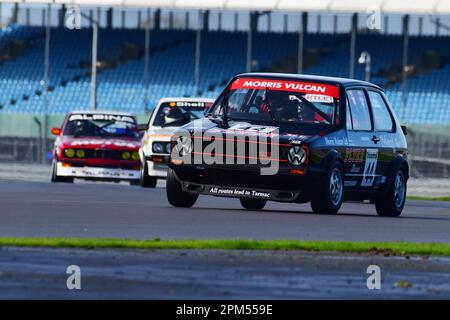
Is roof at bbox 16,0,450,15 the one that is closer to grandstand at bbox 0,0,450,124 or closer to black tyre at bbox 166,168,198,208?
grandstand at bbox 0,0,450,124

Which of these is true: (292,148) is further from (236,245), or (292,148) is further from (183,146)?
(236,245)

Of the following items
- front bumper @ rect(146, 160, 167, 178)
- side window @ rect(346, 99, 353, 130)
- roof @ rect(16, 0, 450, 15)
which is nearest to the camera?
side window @ rect(346, 99, 353, 130)

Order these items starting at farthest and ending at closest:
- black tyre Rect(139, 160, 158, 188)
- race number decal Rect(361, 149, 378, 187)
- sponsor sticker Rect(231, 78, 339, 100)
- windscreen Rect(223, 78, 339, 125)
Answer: black tyre Rect(139, 160, 158, 188) → race number decal Rect(361, 149, 378, 187) → sponsor sticker Rect(231, 78, 339, 100) → windscreen Rect(223, 78, 339, 125)

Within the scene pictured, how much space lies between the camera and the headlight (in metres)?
19.7

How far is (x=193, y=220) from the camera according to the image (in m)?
17.9

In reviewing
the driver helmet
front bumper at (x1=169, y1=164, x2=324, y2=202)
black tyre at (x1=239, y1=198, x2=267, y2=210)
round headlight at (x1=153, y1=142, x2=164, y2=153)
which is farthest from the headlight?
the driver helmet

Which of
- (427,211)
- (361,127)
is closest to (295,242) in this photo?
(361,127)

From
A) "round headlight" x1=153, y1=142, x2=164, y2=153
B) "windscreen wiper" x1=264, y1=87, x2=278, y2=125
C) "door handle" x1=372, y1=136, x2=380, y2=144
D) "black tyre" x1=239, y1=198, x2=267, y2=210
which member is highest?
"windscreen wiper" x1=264, y1=87, x2=278, y2=125

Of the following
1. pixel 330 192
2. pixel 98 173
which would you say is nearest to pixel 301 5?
pixel 98 173

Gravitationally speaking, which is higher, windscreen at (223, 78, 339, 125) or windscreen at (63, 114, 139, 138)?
windscreen at (223, 78, 339, 125)

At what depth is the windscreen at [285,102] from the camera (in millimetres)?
20625

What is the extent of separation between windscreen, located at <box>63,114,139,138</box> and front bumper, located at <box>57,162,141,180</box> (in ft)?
2.97

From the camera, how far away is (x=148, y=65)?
206 ft

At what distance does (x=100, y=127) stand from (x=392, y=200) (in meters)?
13.3
